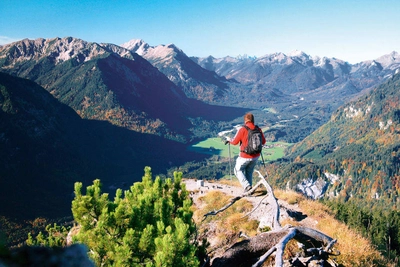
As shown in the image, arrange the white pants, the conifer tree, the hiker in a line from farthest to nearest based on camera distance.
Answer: the white pants < the hiker < the conifer tree

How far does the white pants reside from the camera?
40.8 ft

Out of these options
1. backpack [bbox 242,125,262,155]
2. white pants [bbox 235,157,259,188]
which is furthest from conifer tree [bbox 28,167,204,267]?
backpack [bbox 242,125,262,155]

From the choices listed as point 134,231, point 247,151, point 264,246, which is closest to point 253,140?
point 247,151

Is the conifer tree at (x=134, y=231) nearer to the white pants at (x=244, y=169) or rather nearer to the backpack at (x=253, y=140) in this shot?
the white pants at (x=244, y=169)

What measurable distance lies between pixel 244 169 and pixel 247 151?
4.51 feet

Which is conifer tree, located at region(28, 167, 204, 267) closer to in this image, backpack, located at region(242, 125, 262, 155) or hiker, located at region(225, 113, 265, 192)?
hiker, located at region(225, 113, 265, 192)

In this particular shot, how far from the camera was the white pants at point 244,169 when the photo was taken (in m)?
12.4

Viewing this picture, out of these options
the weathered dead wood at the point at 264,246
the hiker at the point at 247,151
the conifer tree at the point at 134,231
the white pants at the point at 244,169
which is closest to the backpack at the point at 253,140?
the hiker at the point at 247,151

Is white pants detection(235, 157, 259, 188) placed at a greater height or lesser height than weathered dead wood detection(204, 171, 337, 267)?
greater

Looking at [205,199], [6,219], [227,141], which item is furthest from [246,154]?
[6,219]

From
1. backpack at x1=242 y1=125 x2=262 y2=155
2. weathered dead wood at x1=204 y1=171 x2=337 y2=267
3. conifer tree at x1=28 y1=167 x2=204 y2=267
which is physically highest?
backpack at x1=242 y1=125 x2=262 y2=155

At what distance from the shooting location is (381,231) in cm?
4222

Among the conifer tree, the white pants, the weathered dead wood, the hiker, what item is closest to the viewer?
the conifer tree

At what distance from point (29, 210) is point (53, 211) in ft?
43.1
